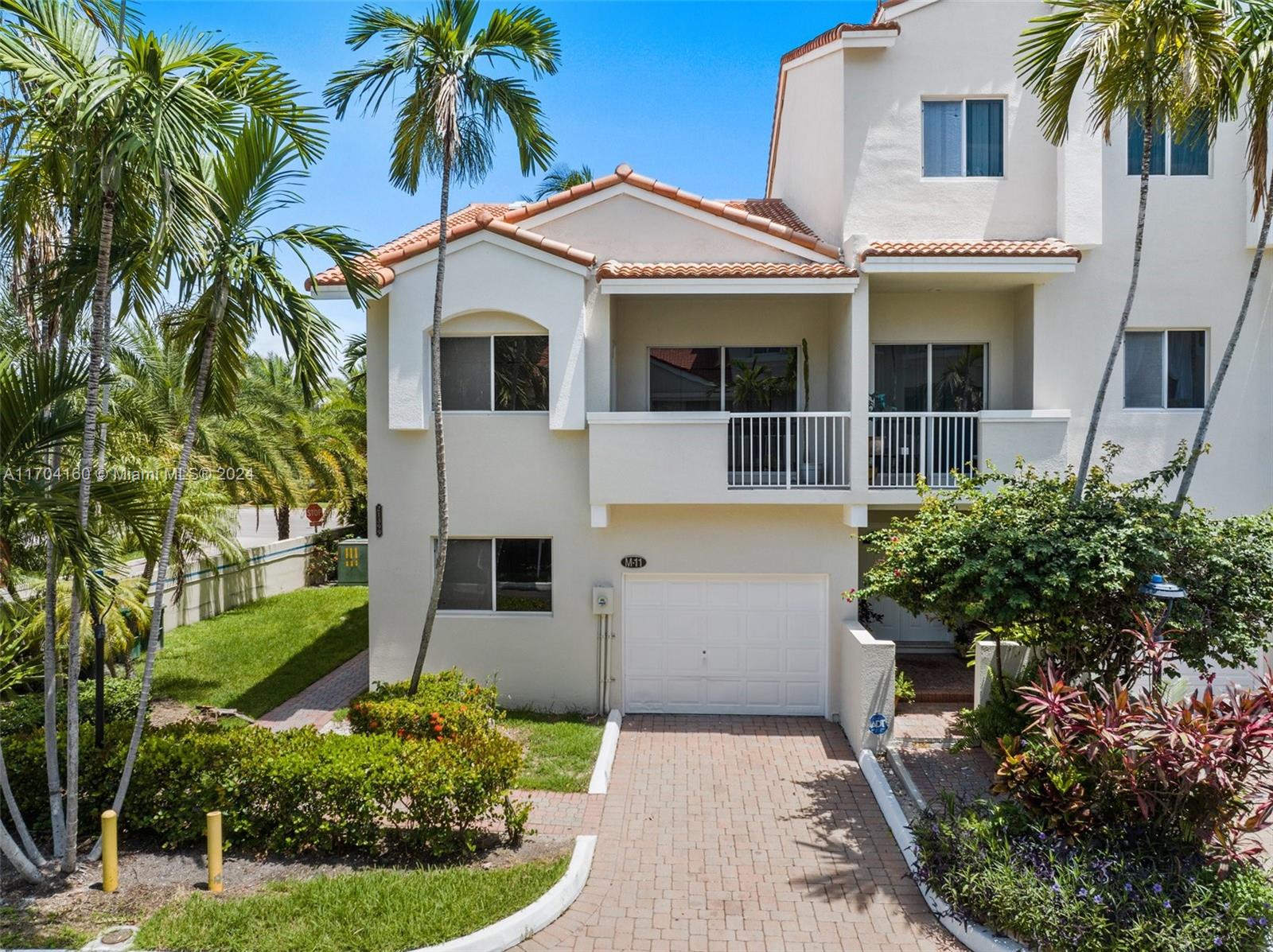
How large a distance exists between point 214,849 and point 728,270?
9.28 metres

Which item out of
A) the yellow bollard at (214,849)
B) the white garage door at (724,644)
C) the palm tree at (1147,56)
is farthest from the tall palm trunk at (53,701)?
the palm tree at (1147,56)

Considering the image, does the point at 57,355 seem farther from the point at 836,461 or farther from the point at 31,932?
the point at 836,461

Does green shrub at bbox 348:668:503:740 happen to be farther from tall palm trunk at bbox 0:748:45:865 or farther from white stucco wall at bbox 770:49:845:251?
white stucco wall at bbox 770:49:845:251

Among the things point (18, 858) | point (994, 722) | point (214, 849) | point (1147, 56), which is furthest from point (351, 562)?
point (1147, 56)

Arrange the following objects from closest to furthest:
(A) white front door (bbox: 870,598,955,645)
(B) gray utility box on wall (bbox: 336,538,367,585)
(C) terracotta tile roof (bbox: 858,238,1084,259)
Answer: (C) terracotta tile roof (bbox: 858,238,1084,259) → (A) white front door (bbox: 870,598,955,645) → (B) gray utility box on wall (bbox: 336,538,367,585)

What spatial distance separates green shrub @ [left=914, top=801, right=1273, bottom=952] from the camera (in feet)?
20.0

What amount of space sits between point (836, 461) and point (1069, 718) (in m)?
5.48

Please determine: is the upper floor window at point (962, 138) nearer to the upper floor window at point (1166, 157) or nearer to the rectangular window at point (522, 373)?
the upper floor window at point (1166, 157)

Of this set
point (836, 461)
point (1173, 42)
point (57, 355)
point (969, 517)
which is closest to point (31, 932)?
point (57, 355)

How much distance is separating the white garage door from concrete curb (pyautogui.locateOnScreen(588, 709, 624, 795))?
2.30ft

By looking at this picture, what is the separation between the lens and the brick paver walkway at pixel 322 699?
39.0ft

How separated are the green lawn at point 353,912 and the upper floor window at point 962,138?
1147 cm

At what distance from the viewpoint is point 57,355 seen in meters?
7.16

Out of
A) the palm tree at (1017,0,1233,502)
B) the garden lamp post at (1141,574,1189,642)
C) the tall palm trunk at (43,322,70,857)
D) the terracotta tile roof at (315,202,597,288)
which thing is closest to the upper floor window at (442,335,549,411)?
the terracotta tile roof at (315,202,597,288)
